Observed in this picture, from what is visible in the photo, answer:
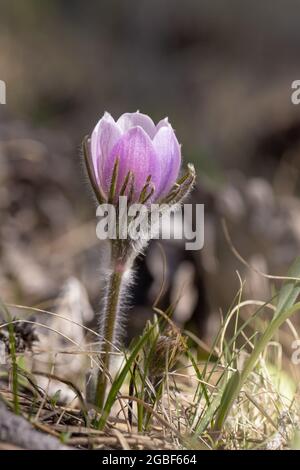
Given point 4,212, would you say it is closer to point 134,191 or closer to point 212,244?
point 212,244

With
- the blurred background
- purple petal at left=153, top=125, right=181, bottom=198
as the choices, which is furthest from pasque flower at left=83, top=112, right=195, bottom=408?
the blurred background

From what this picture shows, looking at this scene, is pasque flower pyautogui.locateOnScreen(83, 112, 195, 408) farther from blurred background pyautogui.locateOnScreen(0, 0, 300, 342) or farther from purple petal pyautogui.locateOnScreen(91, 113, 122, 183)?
blurred background pyautogui.locateOnScreen(0, 0, 300, 342)

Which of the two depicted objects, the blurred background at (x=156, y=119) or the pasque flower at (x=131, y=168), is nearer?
the pasque flower at (x=131, y=168)

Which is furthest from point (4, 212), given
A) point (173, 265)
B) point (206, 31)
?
point (206, 31)

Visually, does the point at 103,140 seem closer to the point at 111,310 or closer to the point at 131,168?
the point at 131,168

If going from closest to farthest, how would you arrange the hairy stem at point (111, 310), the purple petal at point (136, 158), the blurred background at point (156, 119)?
the purple petal at point (136, 158), the hairy stem at point (111, 310), the blurred background at point (156, 119)

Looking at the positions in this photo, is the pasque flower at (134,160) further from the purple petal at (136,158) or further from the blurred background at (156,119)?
the blurred background at (156,119)

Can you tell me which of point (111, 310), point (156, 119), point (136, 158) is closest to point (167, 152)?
point (136, 158)

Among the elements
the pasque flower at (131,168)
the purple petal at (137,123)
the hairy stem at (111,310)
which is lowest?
the hairy stem at (111,310)

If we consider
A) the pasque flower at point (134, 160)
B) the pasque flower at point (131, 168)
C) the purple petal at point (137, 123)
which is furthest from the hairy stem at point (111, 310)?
the purple petal at point (137, 123)
